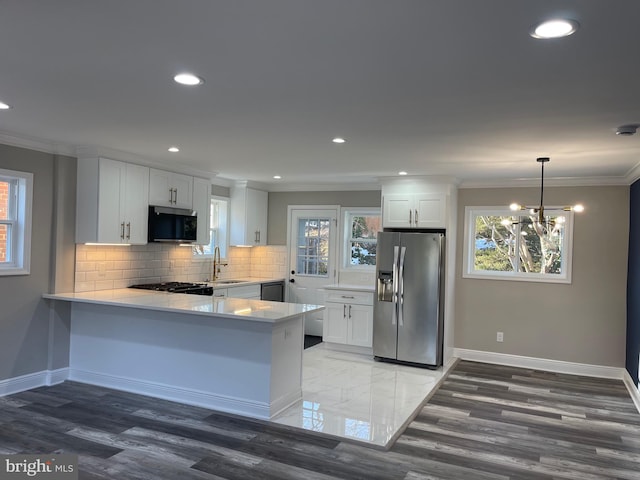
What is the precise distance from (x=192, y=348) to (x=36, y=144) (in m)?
2.37

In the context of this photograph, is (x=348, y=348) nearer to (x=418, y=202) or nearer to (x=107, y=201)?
(x=418, y=202)

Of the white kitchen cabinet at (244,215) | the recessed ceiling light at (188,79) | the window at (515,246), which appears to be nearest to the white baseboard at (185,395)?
the recessed ceiling light at (188,79)

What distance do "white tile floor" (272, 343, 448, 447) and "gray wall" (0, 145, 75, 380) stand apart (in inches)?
97.0

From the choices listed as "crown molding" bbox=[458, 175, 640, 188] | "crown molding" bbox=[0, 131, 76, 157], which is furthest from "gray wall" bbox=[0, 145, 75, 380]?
"crown molding" bbox=[458, 175, 640, 188]

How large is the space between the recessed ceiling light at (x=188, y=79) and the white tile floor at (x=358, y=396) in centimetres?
264

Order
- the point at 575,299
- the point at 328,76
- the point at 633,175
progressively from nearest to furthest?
1. the point at 328,76
2. the point at 633,175
3. the point at 575,299

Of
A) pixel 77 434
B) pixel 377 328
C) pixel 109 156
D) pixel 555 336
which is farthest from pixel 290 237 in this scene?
pixel 77 434

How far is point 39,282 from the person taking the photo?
4586 mm


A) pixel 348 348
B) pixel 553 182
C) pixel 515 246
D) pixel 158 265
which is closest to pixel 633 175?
pixel 553 182

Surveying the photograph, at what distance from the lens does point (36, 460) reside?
3.16 m

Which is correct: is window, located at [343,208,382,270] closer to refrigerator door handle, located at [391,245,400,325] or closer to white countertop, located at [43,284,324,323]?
refrigerator door handle, located at [391,245,400,325]

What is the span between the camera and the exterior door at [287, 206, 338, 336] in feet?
24.1

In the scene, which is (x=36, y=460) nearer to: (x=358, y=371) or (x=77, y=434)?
(x=77, y=434)

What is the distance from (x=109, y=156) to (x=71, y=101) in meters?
1.78
